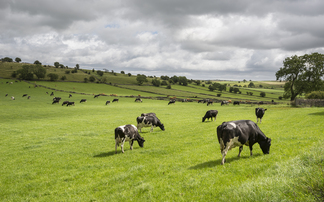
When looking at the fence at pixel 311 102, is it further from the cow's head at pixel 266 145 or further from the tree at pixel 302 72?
the cow's head at pixel 266 145

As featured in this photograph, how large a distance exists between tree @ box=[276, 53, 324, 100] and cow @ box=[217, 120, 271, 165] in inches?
2205

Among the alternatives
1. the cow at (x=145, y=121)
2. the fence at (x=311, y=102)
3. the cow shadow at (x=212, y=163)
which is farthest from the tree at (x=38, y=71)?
the fence at (x=311, y=102)

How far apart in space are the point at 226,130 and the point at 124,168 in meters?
6.05

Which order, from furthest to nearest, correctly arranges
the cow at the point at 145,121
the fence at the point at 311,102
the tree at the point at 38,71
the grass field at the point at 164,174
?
the tree at the point at 38,71 → the fence at the point at 311,102 → the cow at the point at 145,121 → the grass field at the point at 164,174

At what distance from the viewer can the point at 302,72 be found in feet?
173

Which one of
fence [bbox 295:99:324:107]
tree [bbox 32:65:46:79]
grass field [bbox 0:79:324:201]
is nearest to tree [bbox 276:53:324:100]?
fence [bbox 295:99:324:107]

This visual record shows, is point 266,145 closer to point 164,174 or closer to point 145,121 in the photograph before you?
point 164,174

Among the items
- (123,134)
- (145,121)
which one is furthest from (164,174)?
(145,121)

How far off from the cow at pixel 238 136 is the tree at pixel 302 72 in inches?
2205

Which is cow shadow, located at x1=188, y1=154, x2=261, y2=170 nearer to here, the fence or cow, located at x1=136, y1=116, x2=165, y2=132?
cow, located at x1=136, y1=116, x2=165, y2=132

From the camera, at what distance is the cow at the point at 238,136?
353 inches

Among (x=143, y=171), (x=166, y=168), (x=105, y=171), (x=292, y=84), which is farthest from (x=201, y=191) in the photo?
(x=292, y=84)

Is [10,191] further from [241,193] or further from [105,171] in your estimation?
[241,193]

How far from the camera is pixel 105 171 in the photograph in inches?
381
